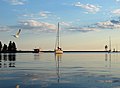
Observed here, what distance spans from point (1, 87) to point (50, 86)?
130 inches

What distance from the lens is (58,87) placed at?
18.8 metres

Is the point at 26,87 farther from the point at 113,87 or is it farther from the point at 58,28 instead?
the point at 58,28

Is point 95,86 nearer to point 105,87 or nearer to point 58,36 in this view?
point 105,87

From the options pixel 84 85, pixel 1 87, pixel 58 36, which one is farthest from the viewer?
pixel 58 36

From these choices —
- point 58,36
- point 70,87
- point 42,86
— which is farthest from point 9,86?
point 58,36

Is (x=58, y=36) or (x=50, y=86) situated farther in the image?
(x=58, y=36)

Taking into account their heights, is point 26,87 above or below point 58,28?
below

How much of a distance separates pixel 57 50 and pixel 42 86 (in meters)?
104

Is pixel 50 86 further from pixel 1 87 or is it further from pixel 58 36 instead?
pixel 58 36

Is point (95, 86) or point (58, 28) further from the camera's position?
point (58, 28)

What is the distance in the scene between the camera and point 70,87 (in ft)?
62.4

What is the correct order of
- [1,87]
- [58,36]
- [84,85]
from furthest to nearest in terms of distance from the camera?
[58,36] → [84,85] → [1,87]

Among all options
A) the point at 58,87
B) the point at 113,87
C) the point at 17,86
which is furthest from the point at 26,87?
the point at 113,87

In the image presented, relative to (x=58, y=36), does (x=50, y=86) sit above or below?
below
